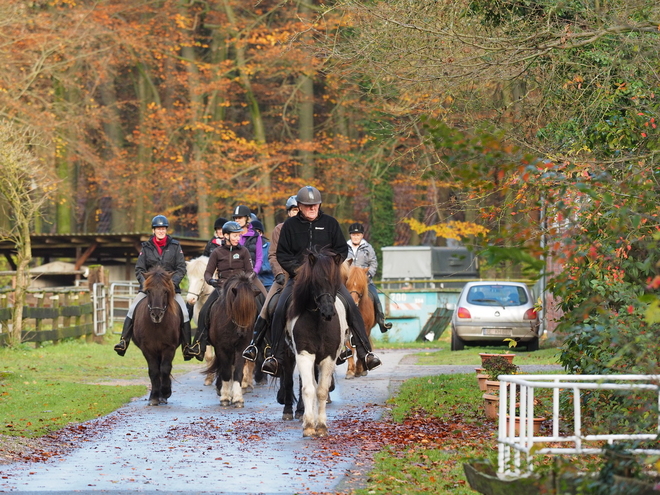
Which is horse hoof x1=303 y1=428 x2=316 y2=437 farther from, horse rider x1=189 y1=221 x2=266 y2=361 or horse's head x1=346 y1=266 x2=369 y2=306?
horse's head x1=346 y1=266 x2=369 y2=306

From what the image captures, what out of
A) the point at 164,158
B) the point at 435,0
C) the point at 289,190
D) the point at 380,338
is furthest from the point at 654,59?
the point at 164,158

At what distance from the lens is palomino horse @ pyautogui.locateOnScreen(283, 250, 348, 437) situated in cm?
1126

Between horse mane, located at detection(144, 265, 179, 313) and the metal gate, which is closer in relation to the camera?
horse mane, located at detection(144, 265, 179, 313)

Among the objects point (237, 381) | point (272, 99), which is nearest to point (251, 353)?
point (237, 381)

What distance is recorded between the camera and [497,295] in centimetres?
2706

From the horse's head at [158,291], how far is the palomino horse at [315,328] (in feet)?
10.2

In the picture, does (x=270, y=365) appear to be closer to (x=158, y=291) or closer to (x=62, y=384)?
(x=158, y=291)

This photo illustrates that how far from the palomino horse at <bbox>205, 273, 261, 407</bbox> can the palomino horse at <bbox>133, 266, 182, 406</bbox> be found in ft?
2.02

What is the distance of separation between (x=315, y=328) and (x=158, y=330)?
3906 millimetres

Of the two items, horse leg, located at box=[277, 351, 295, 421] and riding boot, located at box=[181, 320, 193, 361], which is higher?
riding boot, located at box=[181, 320, 193, 361]

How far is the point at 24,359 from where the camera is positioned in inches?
867

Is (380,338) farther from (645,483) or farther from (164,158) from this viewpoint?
(645,483)

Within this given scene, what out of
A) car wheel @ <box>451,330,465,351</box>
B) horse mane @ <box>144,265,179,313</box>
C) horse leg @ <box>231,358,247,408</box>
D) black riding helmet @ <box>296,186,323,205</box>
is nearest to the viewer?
black riding helmet @ <box>296,186,323,205</box>

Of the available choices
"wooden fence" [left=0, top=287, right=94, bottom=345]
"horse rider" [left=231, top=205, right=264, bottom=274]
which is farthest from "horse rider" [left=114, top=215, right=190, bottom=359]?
"wooden fence" [left=0, top=287, right=94, bottom=345]
